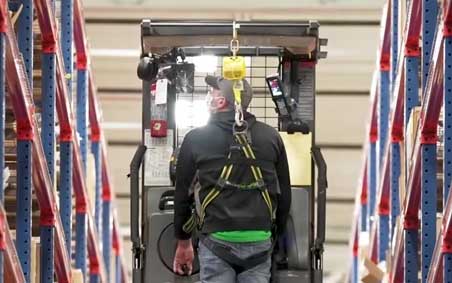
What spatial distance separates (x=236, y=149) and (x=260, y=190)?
0.31m

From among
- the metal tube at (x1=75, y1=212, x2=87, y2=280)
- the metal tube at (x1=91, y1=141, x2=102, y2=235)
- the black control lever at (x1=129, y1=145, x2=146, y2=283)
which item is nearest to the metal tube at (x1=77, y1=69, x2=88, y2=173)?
the metal tube at (x1=75, y1=212, x2=87, y2=280)

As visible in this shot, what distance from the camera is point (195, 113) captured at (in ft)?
36.9

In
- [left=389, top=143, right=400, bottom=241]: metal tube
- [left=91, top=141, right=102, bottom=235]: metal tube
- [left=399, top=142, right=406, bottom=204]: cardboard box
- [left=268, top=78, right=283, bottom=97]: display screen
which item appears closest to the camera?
[left=268, top=78, right=283, bottom=97]: display screen

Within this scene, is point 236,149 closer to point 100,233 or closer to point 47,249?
point 47,249

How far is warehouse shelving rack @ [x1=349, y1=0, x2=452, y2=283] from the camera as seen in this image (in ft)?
31.6

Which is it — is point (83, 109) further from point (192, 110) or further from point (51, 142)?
point (192, 110)

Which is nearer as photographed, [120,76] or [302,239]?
[302,239]

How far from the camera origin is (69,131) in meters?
12.8

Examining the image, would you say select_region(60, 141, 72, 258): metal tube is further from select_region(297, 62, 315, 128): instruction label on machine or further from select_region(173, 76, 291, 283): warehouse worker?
select_region(173, 76, 291, 283): warehouse worker

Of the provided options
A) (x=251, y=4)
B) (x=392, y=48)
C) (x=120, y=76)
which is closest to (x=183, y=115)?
(x=392, y=48)

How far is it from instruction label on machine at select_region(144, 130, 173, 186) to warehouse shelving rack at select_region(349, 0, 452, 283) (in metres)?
1.74

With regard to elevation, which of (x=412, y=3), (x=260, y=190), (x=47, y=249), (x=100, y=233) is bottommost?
(x=100, y=233)

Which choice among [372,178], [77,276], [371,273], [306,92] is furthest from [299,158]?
[372,178]

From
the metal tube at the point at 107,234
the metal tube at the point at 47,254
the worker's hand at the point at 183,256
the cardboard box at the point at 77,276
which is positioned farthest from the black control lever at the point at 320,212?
the metal tube at the point at 107,234
